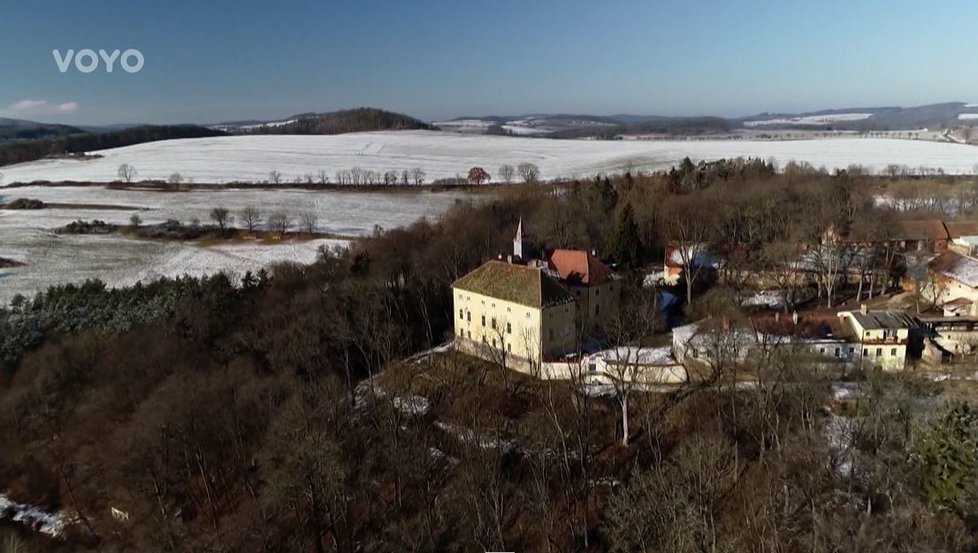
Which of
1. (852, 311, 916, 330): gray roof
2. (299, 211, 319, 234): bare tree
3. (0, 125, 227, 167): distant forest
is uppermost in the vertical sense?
(0, 125, 227, 167): distant forest

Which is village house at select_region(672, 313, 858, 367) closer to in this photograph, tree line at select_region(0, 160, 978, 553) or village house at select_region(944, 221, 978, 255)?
tree line at select_region(0, 160, 978, 553)

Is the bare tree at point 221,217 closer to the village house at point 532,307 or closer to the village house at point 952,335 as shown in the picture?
the village house at point 532,307

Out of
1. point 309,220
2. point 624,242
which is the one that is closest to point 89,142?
point 309,220

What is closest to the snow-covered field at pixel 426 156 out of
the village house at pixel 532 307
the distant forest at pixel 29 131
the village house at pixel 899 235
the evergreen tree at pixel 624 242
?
the distant forest at pixel 29 131

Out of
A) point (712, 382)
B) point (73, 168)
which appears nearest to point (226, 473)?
point (712, 382)

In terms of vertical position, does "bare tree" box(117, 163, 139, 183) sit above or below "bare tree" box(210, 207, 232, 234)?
above

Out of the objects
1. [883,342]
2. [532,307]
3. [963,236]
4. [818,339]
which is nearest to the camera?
[883,342]

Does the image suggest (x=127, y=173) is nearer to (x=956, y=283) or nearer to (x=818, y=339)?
(x=818, y=339)

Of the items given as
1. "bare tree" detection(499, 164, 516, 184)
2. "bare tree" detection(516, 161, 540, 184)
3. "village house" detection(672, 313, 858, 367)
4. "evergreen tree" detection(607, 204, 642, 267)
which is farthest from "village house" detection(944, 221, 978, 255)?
"bare tree" detection(499, 164, 516, 184)
